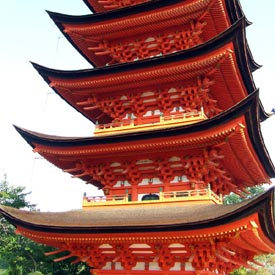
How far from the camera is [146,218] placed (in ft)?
40.7

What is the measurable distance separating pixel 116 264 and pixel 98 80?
8163 millimetres

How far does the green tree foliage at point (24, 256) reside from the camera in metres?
22.0

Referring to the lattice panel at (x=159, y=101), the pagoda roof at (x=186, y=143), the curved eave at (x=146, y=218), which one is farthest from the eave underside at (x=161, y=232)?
the lattice panel at (x=159, y=101)

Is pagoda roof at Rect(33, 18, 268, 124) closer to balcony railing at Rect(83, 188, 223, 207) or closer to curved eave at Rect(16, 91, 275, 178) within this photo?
curved eave at Rect(16, 91, 275, 178)

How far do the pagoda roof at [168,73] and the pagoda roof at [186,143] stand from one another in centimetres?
297

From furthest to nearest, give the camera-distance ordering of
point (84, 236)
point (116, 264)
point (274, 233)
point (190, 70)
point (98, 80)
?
1. point (98, 80)
2. point (190, 70)
3. point (116, 264)
4. point (84, 236)
5. point (274, 233)

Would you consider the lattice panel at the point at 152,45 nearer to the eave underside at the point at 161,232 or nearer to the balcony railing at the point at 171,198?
the balcony railing at the point at 171,198

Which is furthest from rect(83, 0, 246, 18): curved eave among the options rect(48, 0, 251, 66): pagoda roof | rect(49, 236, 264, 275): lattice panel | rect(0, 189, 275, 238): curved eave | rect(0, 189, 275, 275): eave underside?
rect(49, 236, 264, 275): lattice panel

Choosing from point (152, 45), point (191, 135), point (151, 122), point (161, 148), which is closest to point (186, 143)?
point (191, 135)

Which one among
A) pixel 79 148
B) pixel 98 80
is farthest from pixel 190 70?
pixel 79 148

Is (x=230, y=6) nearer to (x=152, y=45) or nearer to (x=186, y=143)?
(x=152, y=45)

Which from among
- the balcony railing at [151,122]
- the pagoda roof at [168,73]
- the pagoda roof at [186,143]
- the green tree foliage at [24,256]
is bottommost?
the green tree foliage at [24,256]

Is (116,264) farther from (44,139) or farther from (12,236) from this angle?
(12,236)

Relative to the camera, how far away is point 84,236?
12445 mm
